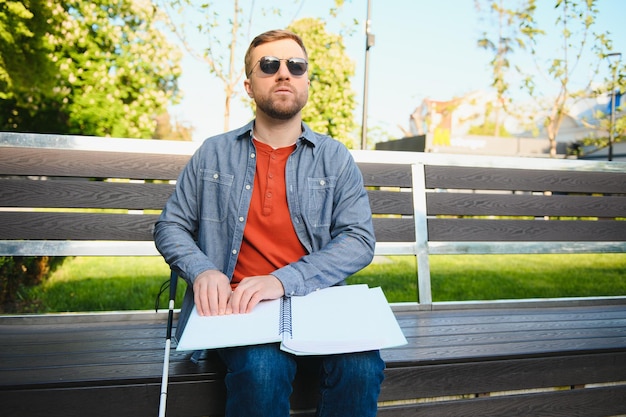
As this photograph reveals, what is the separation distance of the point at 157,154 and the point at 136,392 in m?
1.65

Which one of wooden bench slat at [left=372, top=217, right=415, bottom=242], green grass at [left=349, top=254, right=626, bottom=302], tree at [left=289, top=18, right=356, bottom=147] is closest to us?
wooden bench slat at [left=372, top=217, right=415, bottom=242]

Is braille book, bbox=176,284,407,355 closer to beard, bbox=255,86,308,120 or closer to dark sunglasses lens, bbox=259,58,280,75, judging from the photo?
beard, bbox=255,86,308,120

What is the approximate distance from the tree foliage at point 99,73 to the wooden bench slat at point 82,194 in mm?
7997

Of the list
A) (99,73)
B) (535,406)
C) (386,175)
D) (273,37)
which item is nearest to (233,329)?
(273,37)

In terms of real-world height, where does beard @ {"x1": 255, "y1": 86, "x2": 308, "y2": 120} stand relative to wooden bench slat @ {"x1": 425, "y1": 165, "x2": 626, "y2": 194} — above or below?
above

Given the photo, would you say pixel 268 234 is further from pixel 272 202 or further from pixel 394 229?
pixel 394 229

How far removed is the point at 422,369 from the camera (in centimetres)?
232

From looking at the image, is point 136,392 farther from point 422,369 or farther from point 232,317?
point 422,369

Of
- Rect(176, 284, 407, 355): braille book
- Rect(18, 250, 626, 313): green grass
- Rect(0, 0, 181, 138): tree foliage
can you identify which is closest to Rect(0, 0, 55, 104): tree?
Rect(0, 0, 181, 138): tree foliage

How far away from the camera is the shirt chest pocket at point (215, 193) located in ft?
8.26

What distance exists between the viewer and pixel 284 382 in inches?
75.8

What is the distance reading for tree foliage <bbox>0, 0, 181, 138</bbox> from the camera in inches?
436

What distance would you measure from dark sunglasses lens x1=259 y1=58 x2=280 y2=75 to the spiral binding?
1071 mm

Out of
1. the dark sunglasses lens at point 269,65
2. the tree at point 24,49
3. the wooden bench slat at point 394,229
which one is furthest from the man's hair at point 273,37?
the tree at point 24,49
